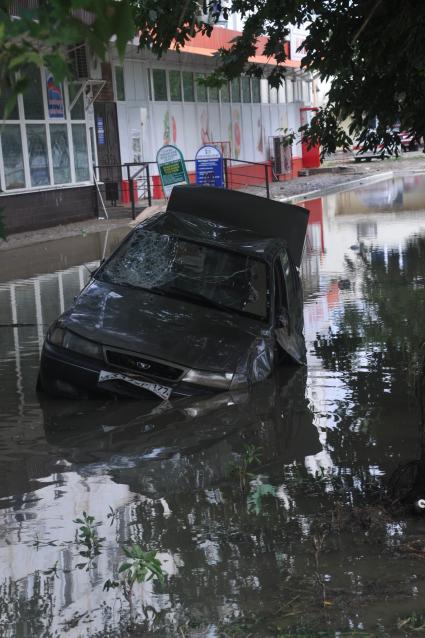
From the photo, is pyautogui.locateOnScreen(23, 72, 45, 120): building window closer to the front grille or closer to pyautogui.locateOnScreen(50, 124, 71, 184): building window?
pyautogui.locateOnScreen(50, 124, 71, 184): building window

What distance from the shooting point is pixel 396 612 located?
4402 mm

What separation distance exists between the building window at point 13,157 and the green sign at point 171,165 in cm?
328

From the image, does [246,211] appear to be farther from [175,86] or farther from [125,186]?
[175,86]

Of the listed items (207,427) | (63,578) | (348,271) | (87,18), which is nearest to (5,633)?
(63,578)

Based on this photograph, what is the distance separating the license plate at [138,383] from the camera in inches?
318

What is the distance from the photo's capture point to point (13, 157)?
23031 millimetres

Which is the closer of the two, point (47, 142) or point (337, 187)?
point (47, 142)

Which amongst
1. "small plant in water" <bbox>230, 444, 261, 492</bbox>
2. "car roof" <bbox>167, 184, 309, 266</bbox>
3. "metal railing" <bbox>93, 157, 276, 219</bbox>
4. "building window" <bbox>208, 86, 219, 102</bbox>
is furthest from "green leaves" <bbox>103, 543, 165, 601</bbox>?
"building window" <bbox>208, 86, 219, 102</bbox>

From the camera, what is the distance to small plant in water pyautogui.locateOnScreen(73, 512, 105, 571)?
202 inches

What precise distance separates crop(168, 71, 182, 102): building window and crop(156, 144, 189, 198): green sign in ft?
35.9

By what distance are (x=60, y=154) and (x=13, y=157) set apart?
1921 mm

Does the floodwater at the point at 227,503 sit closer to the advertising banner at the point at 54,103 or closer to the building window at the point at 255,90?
the advertising banner at the point at 54,103

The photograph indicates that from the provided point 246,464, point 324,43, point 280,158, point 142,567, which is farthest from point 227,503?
point 280,158

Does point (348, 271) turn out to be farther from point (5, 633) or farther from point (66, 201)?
point (5, 633)
